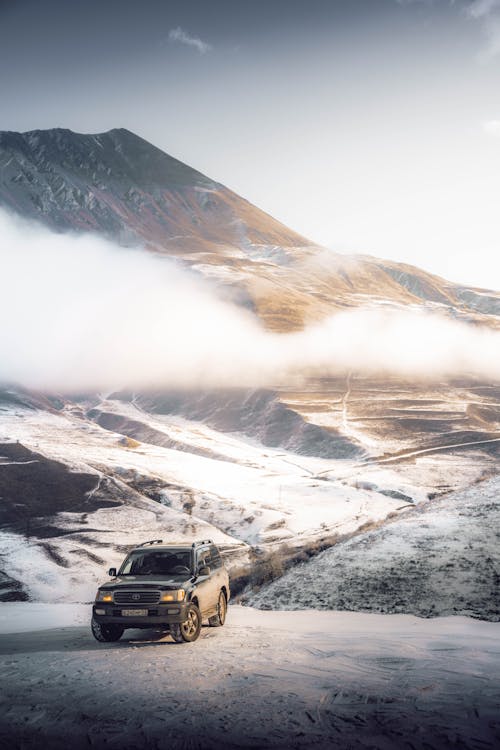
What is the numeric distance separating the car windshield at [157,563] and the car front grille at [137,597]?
1.48 meters

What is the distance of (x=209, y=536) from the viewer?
5047 centimetres

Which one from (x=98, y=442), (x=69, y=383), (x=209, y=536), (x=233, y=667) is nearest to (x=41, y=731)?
(x=233, y=667)

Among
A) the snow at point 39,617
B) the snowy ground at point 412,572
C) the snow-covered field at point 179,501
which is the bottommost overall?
the snow-covered field at point 179,501

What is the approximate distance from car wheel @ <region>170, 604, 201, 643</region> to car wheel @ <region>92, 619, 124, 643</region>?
5.61 feet

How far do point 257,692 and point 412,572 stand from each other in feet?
56.2

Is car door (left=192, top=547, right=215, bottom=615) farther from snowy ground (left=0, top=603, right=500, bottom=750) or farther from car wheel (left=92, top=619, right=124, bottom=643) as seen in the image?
car wheel (left=92, top=619, right=124, bottom=643)

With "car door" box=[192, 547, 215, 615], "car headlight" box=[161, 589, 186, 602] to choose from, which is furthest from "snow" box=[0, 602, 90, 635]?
"car headlight" box=[161, 589, 186, 602]

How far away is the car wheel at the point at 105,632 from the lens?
1589cm

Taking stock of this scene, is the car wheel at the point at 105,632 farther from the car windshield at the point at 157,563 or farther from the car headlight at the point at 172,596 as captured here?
the car headlight at the point at 172,596

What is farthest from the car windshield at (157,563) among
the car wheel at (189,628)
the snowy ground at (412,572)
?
the snowy ground at (412,572)

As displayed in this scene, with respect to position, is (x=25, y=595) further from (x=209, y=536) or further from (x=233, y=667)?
(x=233, y=667)

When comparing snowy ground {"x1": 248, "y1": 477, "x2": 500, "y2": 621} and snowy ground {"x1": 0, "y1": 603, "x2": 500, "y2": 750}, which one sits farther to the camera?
snowy ground {"x1": 248, "y1": 477, "x2": 500, "y2": 621}

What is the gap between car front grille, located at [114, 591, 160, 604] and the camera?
15297 mm

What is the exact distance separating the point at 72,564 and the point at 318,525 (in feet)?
77.4
